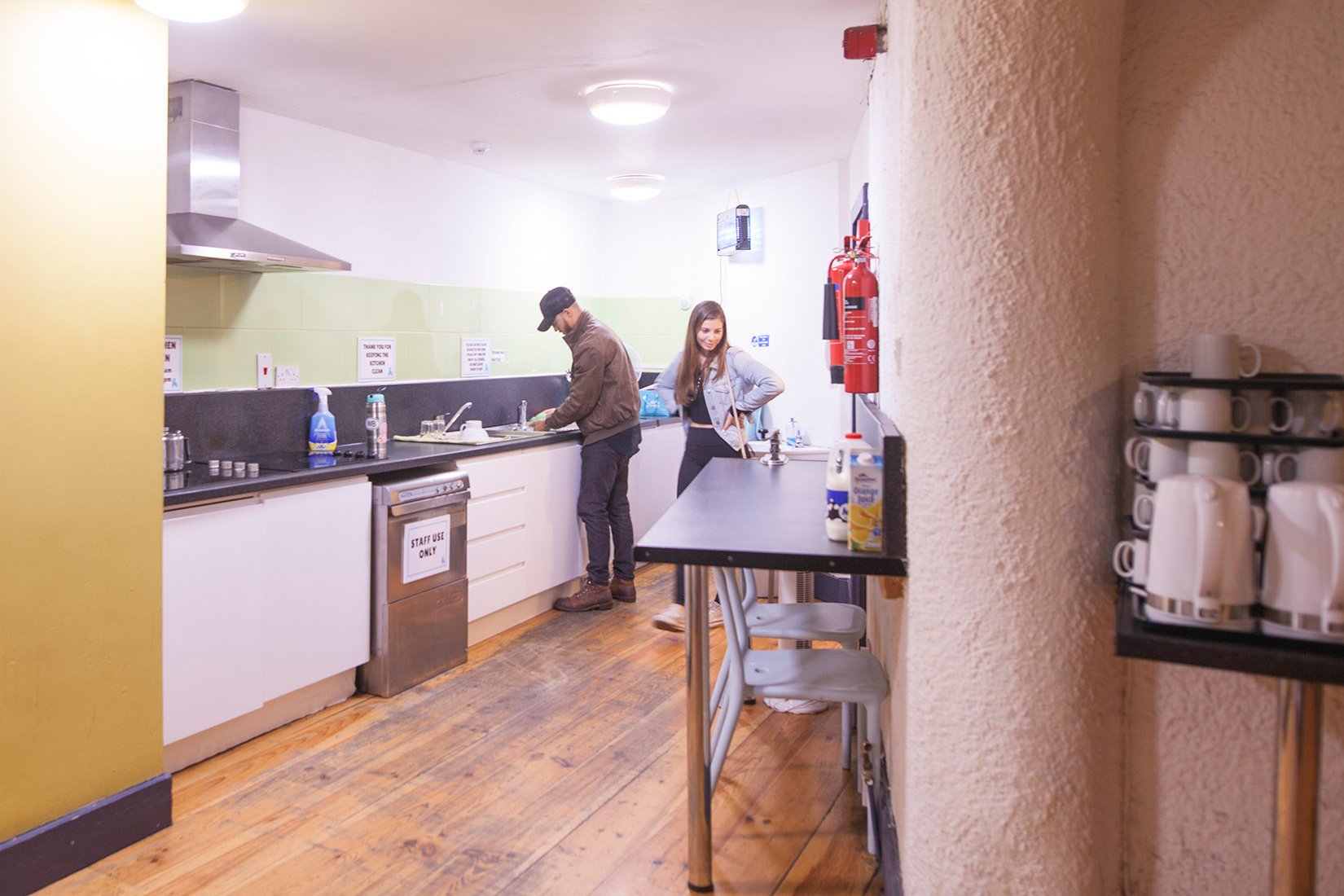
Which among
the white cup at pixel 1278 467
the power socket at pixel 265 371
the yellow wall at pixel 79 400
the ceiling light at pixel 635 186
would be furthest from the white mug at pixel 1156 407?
the ceiling light at pixel 635 186

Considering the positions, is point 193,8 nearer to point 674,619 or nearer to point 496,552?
point 496,552

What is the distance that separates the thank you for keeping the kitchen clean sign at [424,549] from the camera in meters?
3.51

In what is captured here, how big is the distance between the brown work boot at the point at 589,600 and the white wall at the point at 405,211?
1.71 m

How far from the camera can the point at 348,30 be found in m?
2.84

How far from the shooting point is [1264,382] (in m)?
1.18

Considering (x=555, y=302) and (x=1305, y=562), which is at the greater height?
(x=555, y=302)

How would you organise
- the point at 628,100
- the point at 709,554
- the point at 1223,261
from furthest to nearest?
the point at 628,100
the point at 709,554
the point at 1223,261

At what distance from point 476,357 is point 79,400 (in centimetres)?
268

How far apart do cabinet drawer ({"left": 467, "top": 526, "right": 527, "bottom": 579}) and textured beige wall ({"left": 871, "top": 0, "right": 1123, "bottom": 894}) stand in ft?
9.12

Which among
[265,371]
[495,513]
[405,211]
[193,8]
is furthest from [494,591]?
[193,8]

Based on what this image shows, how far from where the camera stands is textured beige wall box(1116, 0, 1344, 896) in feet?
4.27

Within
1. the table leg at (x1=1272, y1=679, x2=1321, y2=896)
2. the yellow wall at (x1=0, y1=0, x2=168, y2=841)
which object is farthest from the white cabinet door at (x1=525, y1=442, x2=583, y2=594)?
the table leg at (x1=1272, y1=679, x2=1321, y2=896)

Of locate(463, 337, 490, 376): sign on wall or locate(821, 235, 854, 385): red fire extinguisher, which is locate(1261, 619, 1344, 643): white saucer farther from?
locate(463, 337, 490, 376): sign on wall

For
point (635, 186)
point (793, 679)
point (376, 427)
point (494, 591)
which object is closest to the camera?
point (793, 679)
